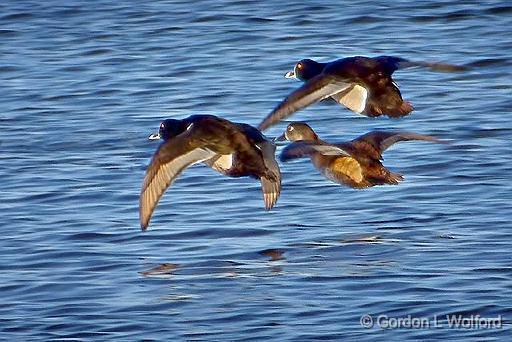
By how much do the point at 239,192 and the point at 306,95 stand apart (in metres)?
1.51

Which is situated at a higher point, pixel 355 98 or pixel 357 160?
pixel 355 98

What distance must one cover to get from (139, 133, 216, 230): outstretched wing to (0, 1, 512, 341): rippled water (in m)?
0.47

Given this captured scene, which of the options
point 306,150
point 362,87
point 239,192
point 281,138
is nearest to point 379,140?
point 362,87

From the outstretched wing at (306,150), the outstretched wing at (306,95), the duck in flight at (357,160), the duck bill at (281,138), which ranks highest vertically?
the outstretched wing at (306,95)

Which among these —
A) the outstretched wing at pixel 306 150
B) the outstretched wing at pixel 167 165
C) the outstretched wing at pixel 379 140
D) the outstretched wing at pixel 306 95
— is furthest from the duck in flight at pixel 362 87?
the outstretched wing at pixel 167 165

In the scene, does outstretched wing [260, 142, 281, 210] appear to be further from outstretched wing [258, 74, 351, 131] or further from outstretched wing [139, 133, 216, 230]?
outstretched wing [139, 133, 216, 230]

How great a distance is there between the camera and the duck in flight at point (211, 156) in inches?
378

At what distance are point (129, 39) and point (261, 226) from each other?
22.1ft

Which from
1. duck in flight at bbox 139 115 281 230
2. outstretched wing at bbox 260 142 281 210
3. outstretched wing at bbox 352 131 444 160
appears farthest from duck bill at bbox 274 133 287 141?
duck in flight at bbox 139 115 281 230

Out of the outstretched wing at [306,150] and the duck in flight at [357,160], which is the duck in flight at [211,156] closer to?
the outstretched wing at [306,150]

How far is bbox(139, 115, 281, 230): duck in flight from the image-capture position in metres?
9.60

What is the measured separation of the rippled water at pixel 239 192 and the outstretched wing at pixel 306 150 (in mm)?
607

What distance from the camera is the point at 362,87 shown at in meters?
Answer: 10.8

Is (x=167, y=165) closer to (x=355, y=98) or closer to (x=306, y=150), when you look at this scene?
(x=306, y=150)
